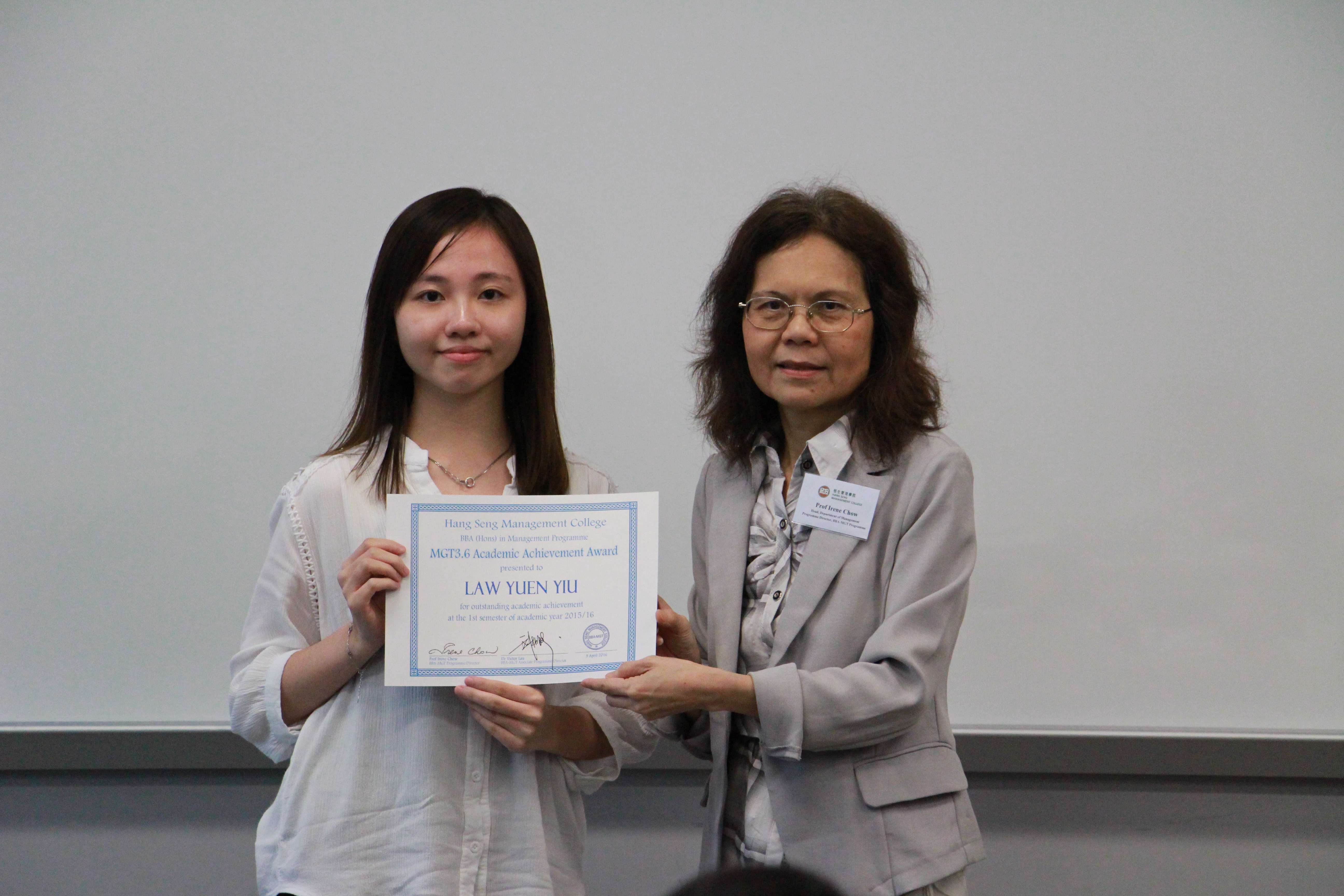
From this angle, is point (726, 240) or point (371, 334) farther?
point (726, 240)

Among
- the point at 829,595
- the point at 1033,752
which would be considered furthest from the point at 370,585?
the point at 1033,752

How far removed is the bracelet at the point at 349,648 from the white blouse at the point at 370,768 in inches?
1.5

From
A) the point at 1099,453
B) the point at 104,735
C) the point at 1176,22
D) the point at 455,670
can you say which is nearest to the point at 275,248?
the point at 104,735

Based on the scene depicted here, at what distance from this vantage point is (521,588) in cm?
138

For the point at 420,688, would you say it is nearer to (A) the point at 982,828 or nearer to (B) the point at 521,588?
(B) the point at 521,588

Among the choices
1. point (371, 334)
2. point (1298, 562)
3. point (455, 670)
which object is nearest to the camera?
point (455, 670)

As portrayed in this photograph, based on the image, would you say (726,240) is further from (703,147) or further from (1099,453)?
(1099,453)

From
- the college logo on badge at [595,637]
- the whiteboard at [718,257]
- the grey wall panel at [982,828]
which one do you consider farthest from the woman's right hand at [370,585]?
the grey wall panel at [982,828]

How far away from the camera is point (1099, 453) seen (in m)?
2.59

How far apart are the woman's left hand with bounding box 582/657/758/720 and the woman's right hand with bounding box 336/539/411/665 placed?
0.93ft

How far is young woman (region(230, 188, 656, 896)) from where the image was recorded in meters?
1.33

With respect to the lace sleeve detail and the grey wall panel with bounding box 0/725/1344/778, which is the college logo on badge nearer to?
the lace sleeve detail

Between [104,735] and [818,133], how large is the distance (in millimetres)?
2384

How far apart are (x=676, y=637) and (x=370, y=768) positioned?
0.48 meters
